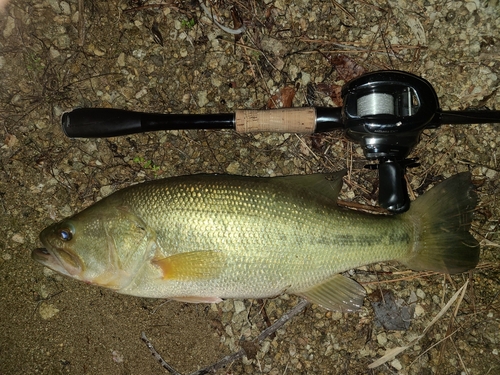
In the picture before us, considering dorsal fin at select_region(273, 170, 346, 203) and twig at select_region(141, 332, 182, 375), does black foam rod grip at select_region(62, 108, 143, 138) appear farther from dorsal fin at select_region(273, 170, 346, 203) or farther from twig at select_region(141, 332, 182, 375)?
twig at select_region(141, 332, 182, 375)

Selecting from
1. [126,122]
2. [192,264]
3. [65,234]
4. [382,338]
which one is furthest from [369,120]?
[65,234]

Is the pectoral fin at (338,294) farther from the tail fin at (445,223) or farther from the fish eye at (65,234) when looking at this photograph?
the fish eye at (65,234)

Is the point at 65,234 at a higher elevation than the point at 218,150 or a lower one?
lower

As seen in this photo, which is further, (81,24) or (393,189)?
(81,24)

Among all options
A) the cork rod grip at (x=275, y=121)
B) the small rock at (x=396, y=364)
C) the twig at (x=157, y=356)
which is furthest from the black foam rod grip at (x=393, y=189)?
the twig at (x=157, y=356)

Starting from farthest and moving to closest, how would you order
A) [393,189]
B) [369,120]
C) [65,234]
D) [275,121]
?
[275,121], [65,234], [393,189], [369,120]

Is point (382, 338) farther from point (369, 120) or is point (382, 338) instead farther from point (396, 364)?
point (369, 120)

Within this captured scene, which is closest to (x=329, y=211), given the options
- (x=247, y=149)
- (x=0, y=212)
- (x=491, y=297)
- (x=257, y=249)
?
(x=257, y=249)
